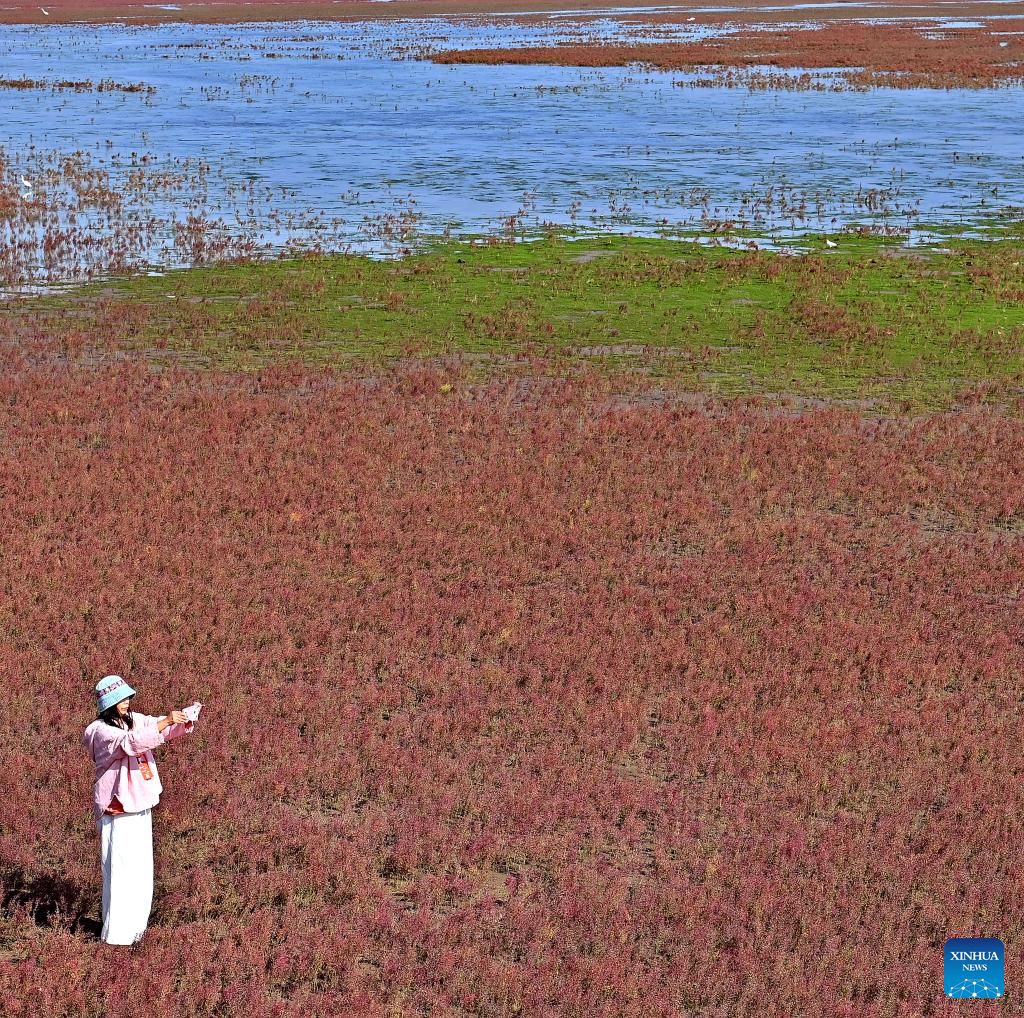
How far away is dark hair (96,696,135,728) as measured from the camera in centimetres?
896

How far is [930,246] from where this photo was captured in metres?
36.1

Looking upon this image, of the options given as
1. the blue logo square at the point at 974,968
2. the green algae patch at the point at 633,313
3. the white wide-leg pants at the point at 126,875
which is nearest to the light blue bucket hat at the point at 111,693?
the white wide-leg pants at the point at 126,875

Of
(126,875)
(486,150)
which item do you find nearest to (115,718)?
(126,875)

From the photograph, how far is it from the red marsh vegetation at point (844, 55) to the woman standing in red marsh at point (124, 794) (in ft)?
254

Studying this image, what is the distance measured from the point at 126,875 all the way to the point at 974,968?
5.82 meters

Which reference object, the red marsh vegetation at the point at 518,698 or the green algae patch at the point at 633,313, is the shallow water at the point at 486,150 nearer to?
the green algae patch at the point at 633,313

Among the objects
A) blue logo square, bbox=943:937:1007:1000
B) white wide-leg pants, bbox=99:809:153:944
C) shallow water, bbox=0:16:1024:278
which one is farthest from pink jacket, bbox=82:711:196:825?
shallow water, bbox=0:16:1024:278

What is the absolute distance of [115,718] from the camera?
9008 mm

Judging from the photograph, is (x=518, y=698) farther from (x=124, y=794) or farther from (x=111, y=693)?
(x=111, y=693)

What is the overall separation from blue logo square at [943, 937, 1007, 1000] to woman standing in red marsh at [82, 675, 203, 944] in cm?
543

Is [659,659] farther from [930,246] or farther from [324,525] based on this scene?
[930,246]

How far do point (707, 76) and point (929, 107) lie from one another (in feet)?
61.8

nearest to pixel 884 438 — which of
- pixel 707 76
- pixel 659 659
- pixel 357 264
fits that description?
pixel 659 659

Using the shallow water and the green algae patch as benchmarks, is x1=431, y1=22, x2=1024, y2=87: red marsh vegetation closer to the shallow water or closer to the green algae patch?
the shallow water
